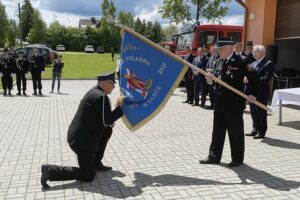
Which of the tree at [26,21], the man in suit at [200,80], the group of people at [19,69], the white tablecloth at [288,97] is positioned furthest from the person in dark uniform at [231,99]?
the tree at [26,21]

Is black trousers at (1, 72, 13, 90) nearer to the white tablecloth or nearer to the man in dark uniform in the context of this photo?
the white tablecloth

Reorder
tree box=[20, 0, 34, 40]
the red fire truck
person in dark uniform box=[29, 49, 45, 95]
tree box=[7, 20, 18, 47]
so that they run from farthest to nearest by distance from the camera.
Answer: tree box=[20, 0, 34, 40], tree box=[7, 20, 18, 47], the red fire truck, person in dark uniform box=[29, 49, 45, 95]

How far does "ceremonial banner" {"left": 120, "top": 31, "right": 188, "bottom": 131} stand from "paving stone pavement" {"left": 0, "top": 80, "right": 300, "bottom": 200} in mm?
895

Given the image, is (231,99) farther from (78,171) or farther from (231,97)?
(78,171)

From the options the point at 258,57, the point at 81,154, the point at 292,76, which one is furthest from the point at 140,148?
the point at 292,76

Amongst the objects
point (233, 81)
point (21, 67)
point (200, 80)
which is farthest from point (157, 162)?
point (21, 67)

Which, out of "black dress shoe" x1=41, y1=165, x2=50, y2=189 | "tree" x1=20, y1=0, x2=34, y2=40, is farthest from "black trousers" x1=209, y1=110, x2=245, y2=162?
"tree" x1=20, y1=0, x2=34, y2=40

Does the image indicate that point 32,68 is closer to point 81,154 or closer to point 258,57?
point 258,57

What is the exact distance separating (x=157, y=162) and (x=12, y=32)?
7877cm

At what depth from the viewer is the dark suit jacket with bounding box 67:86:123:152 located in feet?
16.5

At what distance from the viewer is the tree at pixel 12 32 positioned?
74.3 metres

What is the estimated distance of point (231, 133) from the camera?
597 cm

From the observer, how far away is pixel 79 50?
3140 inches

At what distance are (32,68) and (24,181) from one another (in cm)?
1099
